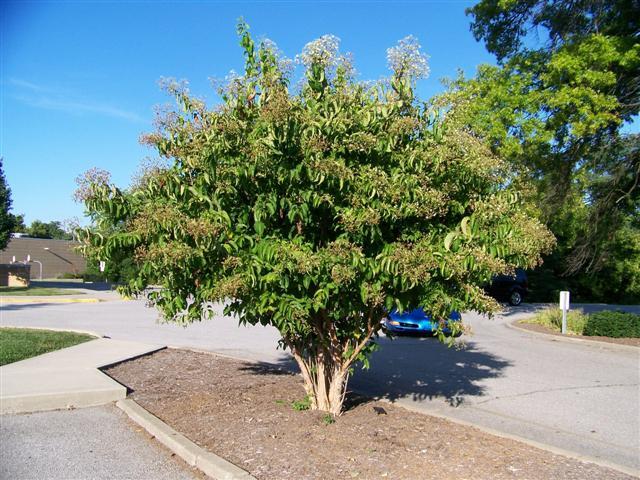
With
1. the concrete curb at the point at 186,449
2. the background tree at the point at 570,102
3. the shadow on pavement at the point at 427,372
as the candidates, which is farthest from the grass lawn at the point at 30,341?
the background tree at the point at 570,102

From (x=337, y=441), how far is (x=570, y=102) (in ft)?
36.6

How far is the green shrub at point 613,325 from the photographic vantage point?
1434cm

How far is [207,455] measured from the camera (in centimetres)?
484

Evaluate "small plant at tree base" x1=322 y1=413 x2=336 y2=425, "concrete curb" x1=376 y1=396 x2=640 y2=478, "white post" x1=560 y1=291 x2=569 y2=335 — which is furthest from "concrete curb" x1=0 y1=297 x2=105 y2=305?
"concrete curb" x1=376 y1=396 x2=640 y2=478

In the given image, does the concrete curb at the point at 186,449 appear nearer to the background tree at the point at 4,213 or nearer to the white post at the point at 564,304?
the white post at the point at 564,304

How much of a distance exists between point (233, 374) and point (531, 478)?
5.16 m

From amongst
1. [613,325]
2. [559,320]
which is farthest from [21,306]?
[613,325]

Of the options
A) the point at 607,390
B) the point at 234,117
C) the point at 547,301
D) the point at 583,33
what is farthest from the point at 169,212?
A: the point at 547,301

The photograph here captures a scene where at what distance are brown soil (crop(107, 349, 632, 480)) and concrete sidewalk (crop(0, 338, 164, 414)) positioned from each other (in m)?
0.58

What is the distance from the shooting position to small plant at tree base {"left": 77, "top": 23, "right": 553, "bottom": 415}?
460 centimetres

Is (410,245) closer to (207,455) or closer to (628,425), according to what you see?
(207,455)

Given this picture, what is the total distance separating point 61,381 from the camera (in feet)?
25.6

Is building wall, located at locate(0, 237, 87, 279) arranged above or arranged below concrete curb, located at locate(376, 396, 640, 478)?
above

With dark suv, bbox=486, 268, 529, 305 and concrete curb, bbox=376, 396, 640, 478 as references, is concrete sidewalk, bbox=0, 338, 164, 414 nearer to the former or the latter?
concrete curb, bbox=376, 396, 640, 478
